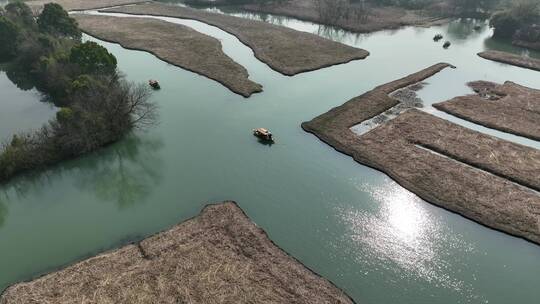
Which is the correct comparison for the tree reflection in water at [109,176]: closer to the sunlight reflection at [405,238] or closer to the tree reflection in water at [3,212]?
the tree reflection in water at [3,212]

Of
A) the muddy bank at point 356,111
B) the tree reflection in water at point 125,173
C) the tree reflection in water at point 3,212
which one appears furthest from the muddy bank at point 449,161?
the tree reflection in water at point 3,212

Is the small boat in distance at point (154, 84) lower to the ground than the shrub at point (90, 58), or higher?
lower

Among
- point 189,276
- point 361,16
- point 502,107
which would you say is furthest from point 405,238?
point 361,16

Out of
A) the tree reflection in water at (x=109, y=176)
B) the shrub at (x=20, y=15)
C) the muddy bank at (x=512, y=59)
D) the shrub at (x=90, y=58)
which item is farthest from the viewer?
the muddy bank at (x=512, y=59)

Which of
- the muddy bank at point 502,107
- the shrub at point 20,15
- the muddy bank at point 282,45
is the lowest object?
the muddy bank at point 502,107

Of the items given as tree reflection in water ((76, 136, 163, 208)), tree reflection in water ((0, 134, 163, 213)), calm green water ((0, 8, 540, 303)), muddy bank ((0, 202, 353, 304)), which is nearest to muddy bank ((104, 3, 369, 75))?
calm green water ((0, 8, 540, 303))

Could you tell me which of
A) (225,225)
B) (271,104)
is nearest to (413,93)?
(271,104)
